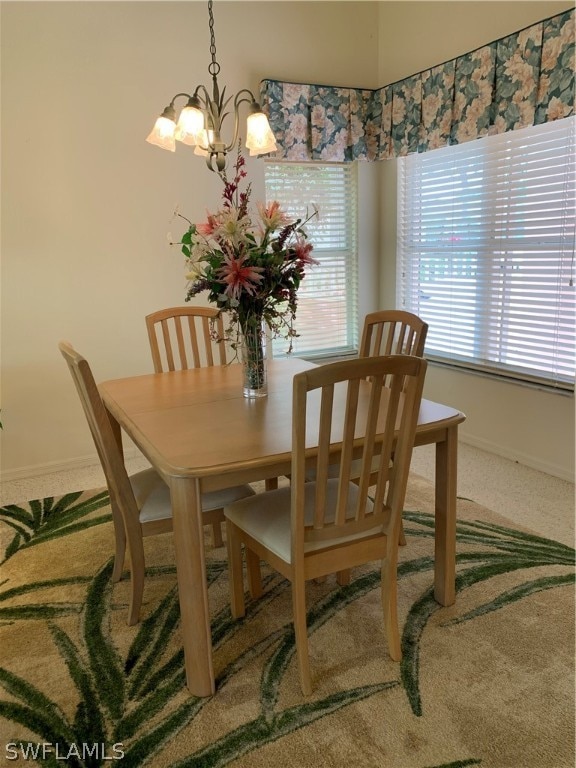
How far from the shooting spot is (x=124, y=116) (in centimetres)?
339

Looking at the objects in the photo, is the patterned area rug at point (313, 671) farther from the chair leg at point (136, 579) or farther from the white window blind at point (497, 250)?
the white window blind at point (497, 250)

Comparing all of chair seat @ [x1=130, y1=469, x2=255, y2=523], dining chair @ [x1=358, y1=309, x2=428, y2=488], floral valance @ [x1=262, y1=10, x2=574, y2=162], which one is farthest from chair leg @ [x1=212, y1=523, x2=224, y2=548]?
floral valance @ [x1=262, y1=10, x2=574, y2=162]

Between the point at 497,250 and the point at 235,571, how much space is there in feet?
8.18

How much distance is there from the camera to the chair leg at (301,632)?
64.6 inches

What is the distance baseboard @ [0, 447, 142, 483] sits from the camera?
346 centimetres

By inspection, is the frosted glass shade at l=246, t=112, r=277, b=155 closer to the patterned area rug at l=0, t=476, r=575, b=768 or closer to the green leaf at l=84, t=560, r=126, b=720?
the patterned area rug at l=0, t=476, r=575, b=768


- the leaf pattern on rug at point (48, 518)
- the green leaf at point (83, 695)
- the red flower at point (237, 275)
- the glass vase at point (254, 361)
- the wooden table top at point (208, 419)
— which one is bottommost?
the green leaf at point (83, 695)

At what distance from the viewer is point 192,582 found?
1.64m

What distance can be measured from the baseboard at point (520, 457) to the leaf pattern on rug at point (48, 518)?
7.54 feet

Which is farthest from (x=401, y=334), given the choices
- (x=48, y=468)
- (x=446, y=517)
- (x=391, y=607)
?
(x=48, y=468)

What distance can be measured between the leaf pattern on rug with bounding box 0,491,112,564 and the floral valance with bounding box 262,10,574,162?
2.49m

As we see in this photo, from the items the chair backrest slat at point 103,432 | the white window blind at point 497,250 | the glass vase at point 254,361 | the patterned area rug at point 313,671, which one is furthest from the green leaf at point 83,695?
the white window blind at point 497,250

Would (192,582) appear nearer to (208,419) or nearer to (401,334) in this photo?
(208,419)

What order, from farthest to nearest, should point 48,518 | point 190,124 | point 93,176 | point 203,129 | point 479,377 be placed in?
point 479,377 → point 93,176 → point 48,518 → point 203,129 → point 190,124
